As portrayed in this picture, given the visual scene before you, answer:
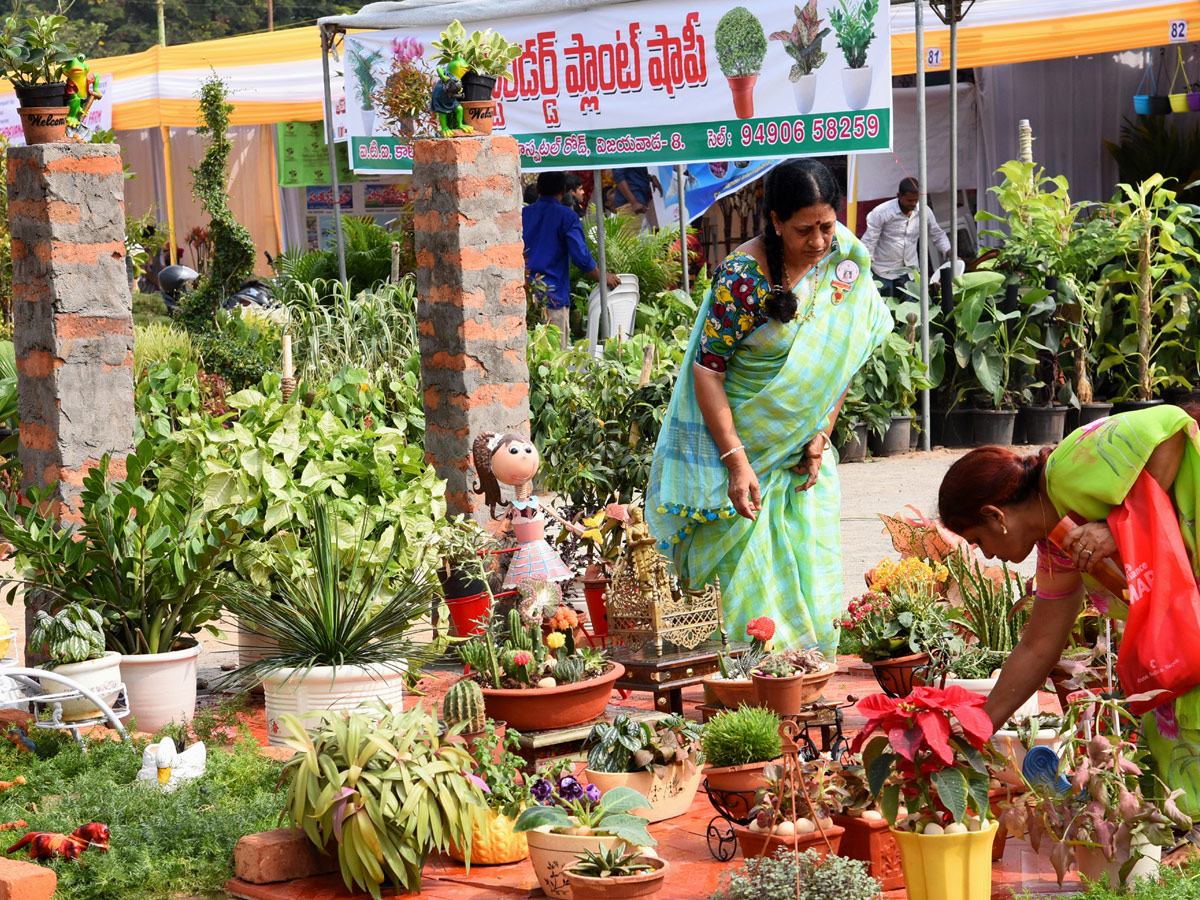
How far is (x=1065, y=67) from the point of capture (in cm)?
1457

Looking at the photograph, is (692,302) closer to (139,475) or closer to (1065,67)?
(1065,67)

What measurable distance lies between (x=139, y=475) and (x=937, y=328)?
7.71m

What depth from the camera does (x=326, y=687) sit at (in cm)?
494

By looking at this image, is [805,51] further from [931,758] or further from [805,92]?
[931,758]

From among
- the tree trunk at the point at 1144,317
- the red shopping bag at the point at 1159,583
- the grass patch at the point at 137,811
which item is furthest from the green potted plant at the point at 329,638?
the tree trunk at the point at 1144,317

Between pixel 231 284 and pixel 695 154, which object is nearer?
pixel 695 154

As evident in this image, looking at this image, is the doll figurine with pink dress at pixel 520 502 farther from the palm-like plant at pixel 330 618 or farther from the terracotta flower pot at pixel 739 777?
the terracotta flower pot at pixel 739 777

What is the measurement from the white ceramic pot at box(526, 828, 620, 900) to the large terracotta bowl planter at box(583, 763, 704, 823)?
0.40 m

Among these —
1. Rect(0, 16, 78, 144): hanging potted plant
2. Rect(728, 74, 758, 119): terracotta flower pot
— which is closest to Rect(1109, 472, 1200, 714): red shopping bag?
Rect(0, 16, 78, 144): hanging potted plant

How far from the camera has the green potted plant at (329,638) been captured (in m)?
4.96

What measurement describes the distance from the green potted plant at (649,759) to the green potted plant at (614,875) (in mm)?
509

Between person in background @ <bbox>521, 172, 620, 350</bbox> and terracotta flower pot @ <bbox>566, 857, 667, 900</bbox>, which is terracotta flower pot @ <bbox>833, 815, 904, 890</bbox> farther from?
person in background @ <bbox>521, 172, 620, 350</bbox>

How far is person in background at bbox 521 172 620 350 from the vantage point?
12.4 meters

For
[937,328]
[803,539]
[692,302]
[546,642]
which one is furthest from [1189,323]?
[546,642]
